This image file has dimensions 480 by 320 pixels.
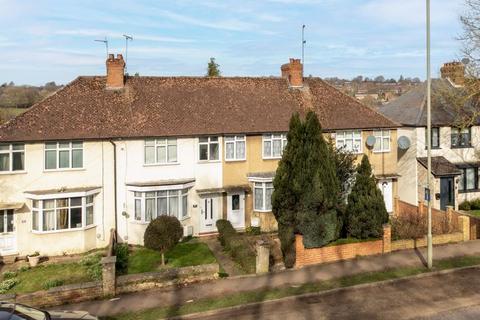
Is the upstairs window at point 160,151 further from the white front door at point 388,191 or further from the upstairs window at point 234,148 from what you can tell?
the white front door at point 388,191

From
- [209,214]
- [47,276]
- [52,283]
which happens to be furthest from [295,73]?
[52,283]

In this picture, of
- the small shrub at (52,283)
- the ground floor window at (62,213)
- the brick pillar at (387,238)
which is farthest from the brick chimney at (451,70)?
the small shrub at (52,283)

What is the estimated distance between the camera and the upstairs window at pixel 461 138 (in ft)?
96.3

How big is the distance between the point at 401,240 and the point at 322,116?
9.33 meters

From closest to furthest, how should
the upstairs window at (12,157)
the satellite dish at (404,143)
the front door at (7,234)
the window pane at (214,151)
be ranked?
1. the upstairs window at (12,157)
2. the front door at (7,234)
3. the window pane at (214,151)
4. the satellite dish at (404,143)

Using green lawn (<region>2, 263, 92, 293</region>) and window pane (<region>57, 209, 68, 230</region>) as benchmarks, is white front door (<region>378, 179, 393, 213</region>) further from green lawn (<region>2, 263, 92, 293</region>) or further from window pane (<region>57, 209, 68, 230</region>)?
window pane (<region>57, 209, 68, 230</region>)

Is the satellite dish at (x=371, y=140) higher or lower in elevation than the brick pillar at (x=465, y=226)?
higher

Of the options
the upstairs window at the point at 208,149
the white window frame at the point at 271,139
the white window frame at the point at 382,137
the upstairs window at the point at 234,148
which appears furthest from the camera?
the white window frame at the point at 382,137

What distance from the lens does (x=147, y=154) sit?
2298cm

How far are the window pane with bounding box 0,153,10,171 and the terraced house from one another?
1.8 inches

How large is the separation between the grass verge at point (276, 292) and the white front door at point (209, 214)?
363 inches

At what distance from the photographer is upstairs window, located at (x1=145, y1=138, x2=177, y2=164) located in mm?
22969

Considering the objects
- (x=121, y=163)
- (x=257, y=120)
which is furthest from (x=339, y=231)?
(x=121, y=163)

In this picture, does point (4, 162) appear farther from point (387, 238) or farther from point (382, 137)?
point (382, 137)
